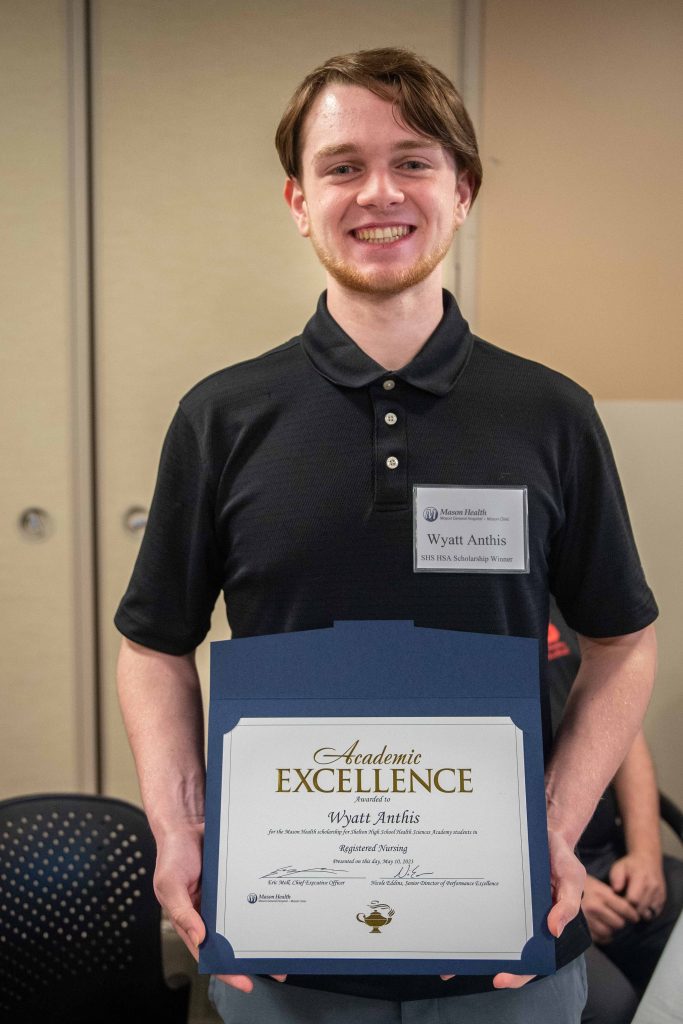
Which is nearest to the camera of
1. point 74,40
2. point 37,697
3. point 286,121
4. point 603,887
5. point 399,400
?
point 399,400

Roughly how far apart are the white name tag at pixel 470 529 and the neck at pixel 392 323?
0.57ft

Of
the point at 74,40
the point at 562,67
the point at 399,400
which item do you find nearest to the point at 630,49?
the point at 562,67

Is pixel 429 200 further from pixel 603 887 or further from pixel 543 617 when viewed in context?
pixel 603 887

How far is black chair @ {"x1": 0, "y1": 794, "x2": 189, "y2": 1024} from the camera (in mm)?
1441

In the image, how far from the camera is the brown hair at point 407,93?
3.18ft

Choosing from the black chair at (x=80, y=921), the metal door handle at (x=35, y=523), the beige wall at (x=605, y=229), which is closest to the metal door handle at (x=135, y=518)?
the metal door handle at (x=35, y=523)

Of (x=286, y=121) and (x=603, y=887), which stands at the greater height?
(x=286, y=121)

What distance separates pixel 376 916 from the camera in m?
0.80

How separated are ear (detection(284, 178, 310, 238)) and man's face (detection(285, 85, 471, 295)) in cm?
7

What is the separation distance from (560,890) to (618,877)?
0.91 meters

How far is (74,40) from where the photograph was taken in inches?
81.2

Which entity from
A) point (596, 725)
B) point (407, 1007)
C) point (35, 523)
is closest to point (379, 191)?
point (596, 725)

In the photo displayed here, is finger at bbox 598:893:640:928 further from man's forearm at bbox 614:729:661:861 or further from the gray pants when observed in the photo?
the gray pants

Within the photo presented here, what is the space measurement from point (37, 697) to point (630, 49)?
6.88 ft
